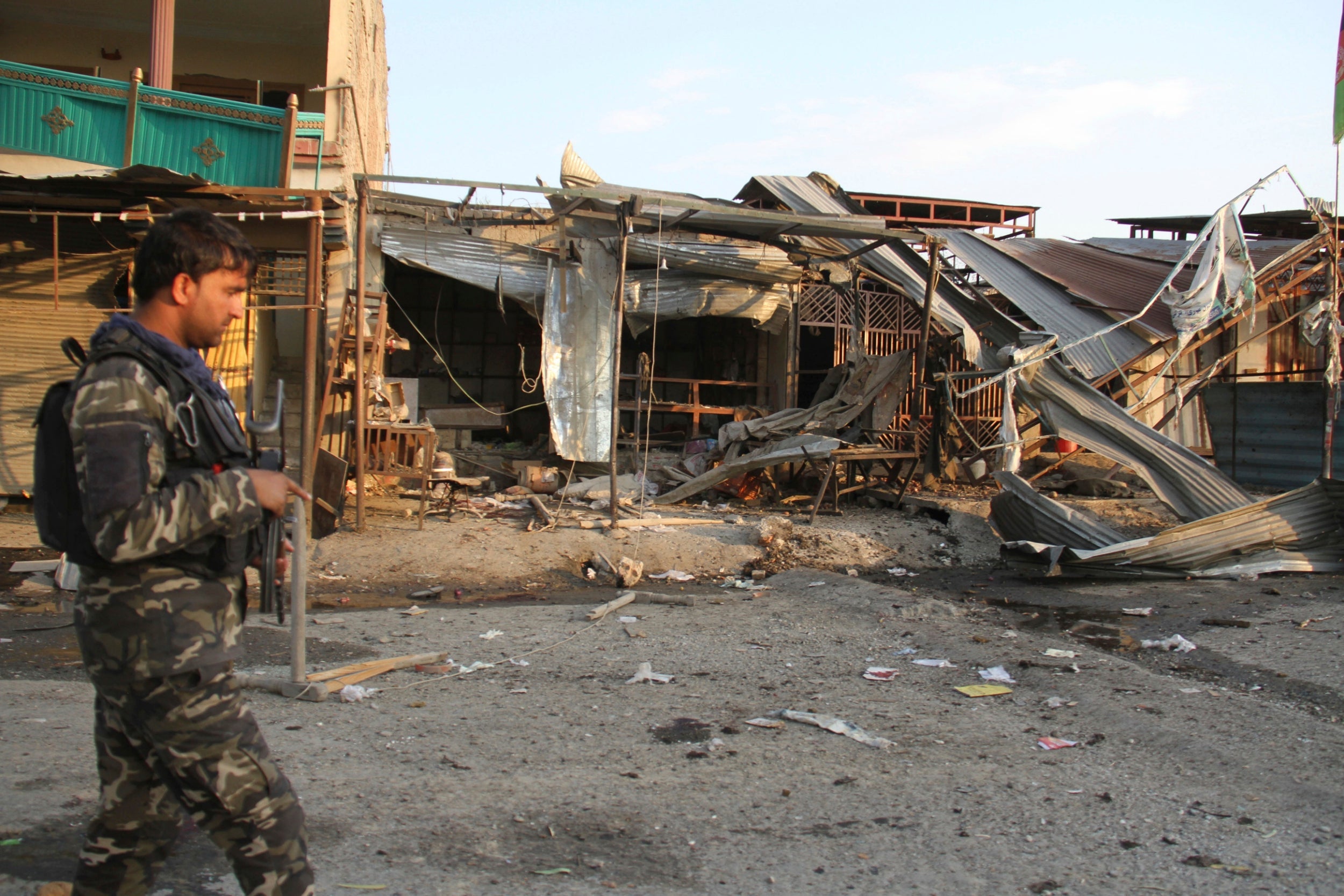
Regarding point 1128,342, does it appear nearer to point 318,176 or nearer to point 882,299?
point 882,299

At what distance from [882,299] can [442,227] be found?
5.84 metres

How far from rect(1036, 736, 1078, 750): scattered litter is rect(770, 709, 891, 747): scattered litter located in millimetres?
613

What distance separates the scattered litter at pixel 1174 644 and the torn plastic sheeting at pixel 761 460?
4.10 metres

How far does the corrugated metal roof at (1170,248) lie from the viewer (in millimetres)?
10523

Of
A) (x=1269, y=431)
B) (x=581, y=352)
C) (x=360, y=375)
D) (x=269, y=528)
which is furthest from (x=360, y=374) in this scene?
(x=1269, y=431)

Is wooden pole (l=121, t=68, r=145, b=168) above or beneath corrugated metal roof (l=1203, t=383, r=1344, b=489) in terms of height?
above

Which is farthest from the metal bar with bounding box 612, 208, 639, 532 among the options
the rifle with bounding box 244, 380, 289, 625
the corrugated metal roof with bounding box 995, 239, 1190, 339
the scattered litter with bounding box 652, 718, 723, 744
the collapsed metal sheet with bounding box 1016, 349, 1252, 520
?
the rifle with bounding box 244, 380, 289, 625

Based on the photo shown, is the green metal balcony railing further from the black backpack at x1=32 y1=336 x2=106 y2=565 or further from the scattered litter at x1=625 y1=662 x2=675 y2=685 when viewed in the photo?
the black backpack at x1=32 y1=336 x2=106 y2=565

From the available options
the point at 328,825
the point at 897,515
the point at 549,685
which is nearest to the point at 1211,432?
the point at 897,515

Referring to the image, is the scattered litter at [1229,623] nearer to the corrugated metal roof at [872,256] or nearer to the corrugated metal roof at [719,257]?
the corrugated metal roof at [872,256]

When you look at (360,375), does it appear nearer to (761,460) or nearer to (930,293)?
(761,460)

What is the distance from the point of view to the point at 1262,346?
44.2 ft

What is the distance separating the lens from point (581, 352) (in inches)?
418

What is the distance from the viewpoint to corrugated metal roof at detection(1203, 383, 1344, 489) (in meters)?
11.4
